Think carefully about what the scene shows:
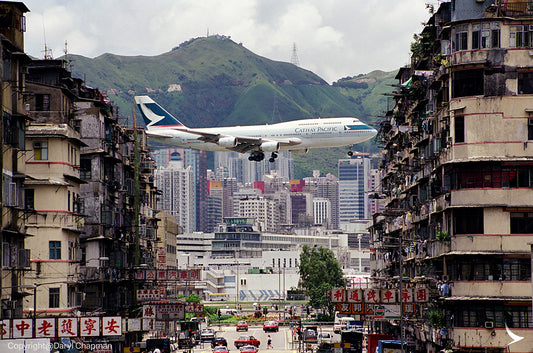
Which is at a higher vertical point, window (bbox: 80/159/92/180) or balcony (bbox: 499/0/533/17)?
balcony (bbox: 499/0/533/17)

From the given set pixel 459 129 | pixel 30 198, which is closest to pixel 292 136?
pixel 30 198

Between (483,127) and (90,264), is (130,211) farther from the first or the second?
(483,127)

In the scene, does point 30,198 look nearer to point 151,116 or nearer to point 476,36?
point 476,36

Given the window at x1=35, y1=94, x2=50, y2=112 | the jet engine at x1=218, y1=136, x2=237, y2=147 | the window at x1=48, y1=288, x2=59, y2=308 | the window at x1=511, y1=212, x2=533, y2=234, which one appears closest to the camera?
the window at x1=511, y1=212, x2=533, y2=234

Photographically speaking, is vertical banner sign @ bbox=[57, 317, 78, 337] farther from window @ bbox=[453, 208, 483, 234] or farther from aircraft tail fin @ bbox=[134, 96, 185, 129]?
aircraft tail fin @ bbox=[134, 96, 185, 129]

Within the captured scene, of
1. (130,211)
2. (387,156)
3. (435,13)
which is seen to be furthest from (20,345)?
(387,156)

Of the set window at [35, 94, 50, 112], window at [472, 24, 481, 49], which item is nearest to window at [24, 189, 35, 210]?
window at [35, 94, 50, 112]
